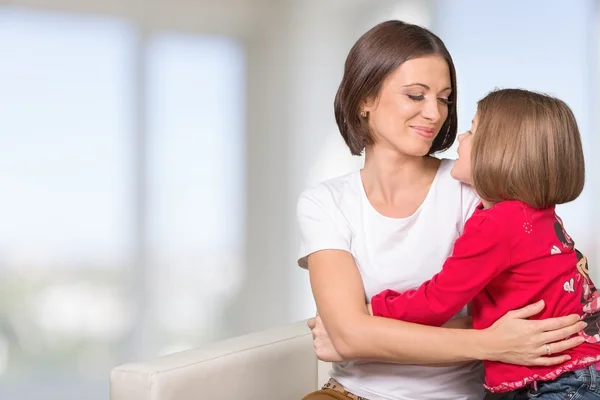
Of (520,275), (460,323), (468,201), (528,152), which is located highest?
(528,152)

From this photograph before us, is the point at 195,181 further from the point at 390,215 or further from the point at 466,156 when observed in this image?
the point at 466,156

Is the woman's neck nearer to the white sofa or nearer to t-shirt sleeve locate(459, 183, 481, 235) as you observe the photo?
t-shirt sleeve locate(459, 183, 481, 235)

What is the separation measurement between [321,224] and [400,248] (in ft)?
0.60

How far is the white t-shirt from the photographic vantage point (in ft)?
6.27

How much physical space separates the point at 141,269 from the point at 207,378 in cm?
275

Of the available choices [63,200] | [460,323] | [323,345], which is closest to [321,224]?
[323,345]

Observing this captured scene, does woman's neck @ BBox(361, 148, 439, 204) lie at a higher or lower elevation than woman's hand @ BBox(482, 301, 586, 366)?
higher

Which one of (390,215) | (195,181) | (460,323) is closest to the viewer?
(460,323)

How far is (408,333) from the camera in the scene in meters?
1.71

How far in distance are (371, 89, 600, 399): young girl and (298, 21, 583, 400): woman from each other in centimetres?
25

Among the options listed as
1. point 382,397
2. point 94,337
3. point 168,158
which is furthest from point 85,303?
point 382,397

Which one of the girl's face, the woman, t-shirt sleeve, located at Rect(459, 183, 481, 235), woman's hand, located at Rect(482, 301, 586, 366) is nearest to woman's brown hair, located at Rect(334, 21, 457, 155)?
the woman

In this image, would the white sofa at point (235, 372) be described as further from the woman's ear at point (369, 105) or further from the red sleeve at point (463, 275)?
the woman's ear at point (369, 105)

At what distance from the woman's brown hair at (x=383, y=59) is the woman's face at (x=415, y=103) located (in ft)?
0.06
